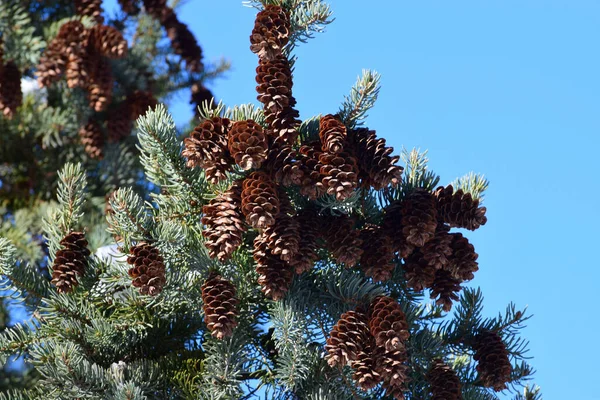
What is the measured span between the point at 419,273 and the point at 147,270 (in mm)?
512

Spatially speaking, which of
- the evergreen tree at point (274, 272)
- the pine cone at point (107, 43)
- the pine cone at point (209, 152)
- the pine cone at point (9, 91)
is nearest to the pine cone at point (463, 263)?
the evergreen tree at point (274, 272)

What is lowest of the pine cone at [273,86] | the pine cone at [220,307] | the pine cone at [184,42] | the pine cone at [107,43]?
the pine cone at [220,307]

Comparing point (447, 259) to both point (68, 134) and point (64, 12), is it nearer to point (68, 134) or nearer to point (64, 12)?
point (68, 134)

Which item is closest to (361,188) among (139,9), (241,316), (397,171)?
(397,171)

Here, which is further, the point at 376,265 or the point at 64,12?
the point at 64,12

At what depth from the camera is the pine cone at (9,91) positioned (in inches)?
104

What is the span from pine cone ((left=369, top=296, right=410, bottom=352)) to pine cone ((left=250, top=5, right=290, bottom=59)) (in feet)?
1.65

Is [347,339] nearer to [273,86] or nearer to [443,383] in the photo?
[443,383]

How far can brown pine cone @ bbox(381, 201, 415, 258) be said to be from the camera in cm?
148

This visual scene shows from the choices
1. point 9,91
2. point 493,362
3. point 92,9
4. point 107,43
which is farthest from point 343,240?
point 92,9

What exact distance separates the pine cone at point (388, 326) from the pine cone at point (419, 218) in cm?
15

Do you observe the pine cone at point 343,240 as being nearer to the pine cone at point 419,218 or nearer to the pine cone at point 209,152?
the pine cone at point 419,218

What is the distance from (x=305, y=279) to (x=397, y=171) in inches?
10.6

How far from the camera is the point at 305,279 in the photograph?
149 centimetres
